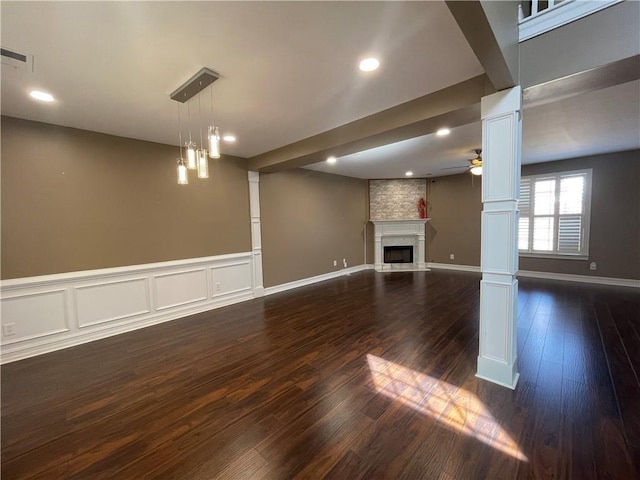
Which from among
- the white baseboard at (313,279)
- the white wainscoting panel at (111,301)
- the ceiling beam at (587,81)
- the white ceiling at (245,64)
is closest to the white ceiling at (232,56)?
the white ceiling at (245,64)

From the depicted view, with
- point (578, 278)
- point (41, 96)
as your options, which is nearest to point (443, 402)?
point (41, 96)

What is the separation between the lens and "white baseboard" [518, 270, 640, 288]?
5109 millimetres

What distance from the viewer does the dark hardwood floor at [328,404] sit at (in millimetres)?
1539

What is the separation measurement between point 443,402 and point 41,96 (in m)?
4.38

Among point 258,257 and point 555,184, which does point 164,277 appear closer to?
point 258,257

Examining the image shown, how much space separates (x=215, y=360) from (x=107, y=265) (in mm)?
2040

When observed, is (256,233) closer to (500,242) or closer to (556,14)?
(500,242)

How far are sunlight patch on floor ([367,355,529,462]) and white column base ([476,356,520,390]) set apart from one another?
0.32 metres

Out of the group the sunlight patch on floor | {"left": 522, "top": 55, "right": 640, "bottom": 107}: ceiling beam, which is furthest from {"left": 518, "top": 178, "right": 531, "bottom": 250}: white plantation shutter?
the sunlight patch on floor

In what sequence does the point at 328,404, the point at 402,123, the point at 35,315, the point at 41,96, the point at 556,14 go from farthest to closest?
1. the point at 35,315
2. the point at 402,123
3. the point at 41,96
4. the point at 328,404
5. the point at 556,14

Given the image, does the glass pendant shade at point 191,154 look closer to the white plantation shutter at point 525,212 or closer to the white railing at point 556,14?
the white railing at point 556,14

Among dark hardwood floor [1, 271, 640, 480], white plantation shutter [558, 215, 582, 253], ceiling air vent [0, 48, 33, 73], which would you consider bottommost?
dark hardwood floor [1, 271, 640, 480]

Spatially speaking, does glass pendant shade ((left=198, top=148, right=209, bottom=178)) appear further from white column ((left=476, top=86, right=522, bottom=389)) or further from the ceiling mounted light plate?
white column ((left=476, top=86, right=522, bottom=389))

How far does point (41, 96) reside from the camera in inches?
95.1
